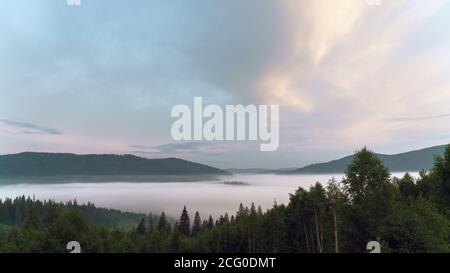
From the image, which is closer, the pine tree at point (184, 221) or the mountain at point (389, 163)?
the mountain at point (389, 163)

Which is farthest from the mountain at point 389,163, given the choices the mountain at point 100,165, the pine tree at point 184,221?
the pine tree at point 184,221

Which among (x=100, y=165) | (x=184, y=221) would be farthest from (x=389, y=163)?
(x=184, y=221)

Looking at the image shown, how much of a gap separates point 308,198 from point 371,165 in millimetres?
1949

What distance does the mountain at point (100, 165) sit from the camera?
3.34m

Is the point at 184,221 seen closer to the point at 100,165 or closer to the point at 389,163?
the point at 100,165

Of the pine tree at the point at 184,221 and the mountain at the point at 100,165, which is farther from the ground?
the mountain at the point at 100,165

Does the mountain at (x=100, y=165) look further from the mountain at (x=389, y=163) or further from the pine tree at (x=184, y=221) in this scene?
the mountain at (x=389, y=163)

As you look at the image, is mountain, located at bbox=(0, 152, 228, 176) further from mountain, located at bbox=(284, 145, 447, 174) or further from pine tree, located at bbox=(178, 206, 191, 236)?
mountain, located at bbox=(284, 145, 447, 174)

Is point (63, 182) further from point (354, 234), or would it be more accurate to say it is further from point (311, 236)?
point (311, 236)

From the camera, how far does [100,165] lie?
3.56 metres
